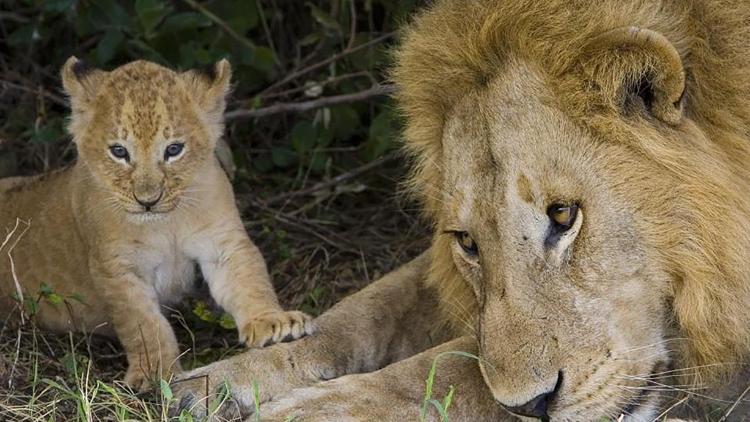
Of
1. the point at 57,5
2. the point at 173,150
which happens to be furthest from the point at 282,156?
the point at 173,150

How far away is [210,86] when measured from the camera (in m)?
4.23

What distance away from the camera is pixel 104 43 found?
5.22 meters

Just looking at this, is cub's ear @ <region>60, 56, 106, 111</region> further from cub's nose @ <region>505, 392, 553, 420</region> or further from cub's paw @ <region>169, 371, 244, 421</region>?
cub's nose @ <region>505, 392, 553, 420</region>

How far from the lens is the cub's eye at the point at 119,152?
4004 millimetres

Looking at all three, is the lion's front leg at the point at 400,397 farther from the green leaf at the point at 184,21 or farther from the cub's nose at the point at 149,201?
the green leaf at the point at 184,21

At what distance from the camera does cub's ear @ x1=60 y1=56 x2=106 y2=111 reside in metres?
4.17

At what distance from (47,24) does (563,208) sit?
3495mm

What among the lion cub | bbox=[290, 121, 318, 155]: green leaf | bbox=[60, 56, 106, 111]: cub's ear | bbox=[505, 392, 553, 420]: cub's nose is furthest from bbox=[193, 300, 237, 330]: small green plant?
bbox=[505, 392, 553, 420]: cub's nose

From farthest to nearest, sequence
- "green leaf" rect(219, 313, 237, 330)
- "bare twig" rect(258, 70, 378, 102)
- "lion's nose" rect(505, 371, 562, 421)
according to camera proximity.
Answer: "bare twig" rect(258, 70, 378, 102), "green leaf" rect(219, 313, 237, 330), "lion's nose" rect(505, 371, 562, 421)

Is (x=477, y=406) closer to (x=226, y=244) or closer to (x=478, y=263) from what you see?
(x=478, y=263)

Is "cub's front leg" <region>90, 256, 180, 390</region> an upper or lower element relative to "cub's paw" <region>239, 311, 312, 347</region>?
lower

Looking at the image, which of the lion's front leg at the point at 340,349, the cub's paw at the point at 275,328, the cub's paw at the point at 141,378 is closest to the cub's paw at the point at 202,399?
the lion's front leg at the point at 340,349

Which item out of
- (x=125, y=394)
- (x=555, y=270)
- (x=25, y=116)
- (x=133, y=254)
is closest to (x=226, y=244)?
(x=133, y=254)

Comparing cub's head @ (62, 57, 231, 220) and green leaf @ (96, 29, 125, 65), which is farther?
green leaf @ (96, 29, 125, 65)
